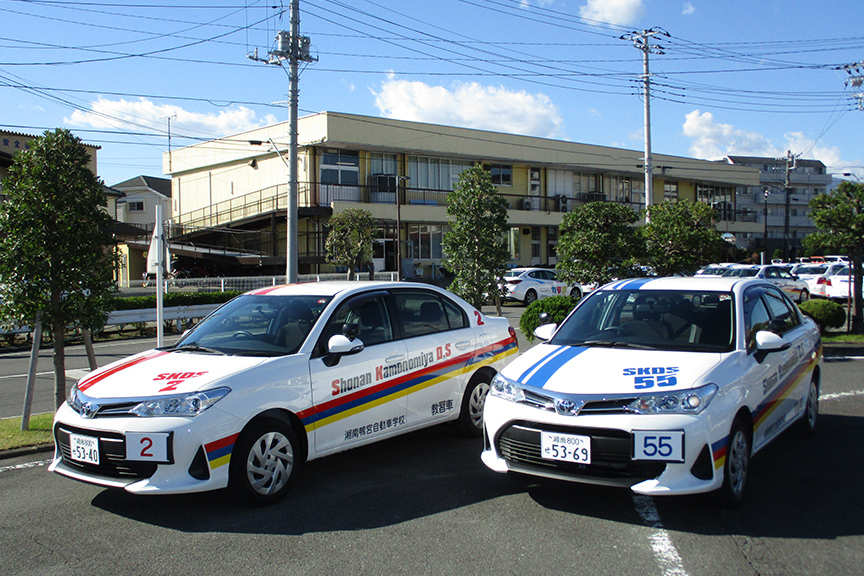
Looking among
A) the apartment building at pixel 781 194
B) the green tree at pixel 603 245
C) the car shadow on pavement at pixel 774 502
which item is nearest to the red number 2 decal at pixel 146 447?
the car shadow on pavement at pixel 774 502

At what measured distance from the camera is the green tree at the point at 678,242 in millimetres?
15077

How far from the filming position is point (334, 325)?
582 cm

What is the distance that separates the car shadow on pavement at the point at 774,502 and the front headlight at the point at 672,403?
0.74 meters

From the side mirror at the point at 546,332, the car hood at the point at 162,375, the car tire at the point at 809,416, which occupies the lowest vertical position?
the car tire at the point at 809,416

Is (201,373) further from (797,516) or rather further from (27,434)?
(797,516)

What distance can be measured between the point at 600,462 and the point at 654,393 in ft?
1.94

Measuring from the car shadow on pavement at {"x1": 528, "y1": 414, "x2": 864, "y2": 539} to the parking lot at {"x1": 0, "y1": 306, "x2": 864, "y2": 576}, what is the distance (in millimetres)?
16

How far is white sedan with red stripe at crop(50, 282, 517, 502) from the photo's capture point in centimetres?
468

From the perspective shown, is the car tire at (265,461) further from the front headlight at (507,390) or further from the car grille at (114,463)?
the front headlight at (507,390)

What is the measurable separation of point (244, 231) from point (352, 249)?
9.13 metres

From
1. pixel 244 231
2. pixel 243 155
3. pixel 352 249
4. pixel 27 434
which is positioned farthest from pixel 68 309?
pixel 243 155

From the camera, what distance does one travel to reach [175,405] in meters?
4.71

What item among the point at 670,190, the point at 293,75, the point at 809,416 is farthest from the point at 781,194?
the point at 809,416

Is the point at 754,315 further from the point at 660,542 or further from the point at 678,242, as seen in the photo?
the point at 678,242
